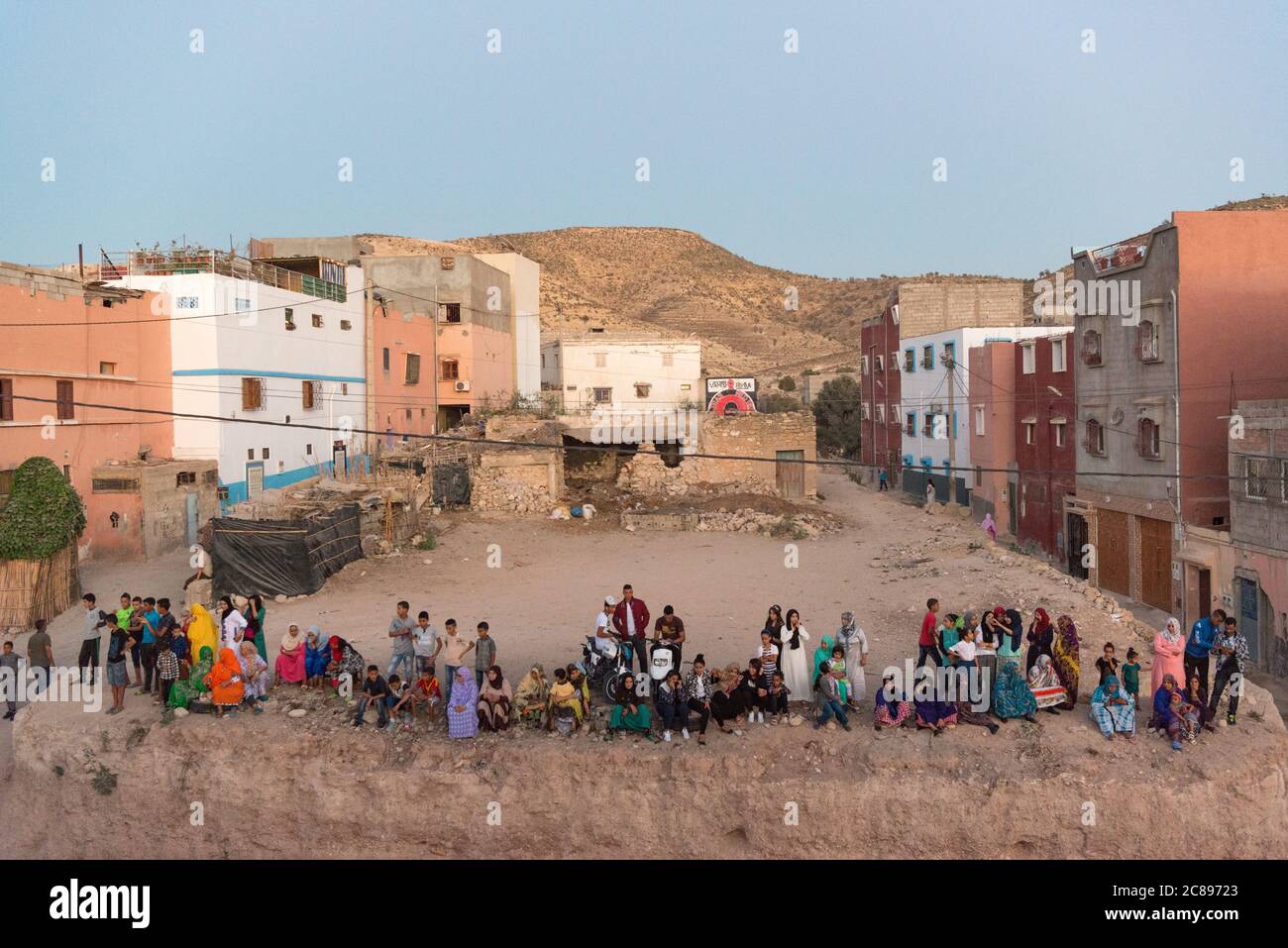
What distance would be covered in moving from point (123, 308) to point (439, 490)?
9729 millimetres

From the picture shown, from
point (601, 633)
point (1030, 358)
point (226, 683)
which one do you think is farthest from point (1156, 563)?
point (226, 683)

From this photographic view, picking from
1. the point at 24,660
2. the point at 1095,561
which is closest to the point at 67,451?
the point at 24,660

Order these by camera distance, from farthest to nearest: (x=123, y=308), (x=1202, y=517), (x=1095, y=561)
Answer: (x=1095, y=561), (x=123, y=308), (x=1202, y=517)

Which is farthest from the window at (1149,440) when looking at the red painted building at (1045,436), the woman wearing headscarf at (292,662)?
the woman wearing headscarf at (292,662)

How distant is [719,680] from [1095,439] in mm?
Answer: 18319

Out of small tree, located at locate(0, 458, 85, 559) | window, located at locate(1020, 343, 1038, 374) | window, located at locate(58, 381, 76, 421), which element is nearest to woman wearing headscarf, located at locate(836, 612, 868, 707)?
small tree, located at locate(0, 458, 85, 559)

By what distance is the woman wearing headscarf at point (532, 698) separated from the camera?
11570 mm

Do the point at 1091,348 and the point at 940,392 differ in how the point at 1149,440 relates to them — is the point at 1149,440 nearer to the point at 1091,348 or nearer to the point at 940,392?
the point at 1091,348

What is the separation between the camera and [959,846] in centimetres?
1058

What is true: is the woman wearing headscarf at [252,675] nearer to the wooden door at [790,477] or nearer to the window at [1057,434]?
the wooden door at [790,477]

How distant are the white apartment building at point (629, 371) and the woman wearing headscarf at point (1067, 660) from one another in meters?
32.6

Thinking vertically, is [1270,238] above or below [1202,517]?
above

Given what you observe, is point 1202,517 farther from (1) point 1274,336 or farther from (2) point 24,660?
(2) point 24,660

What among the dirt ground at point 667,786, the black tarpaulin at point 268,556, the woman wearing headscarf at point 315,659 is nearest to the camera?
the dirt ground at point 667,786
